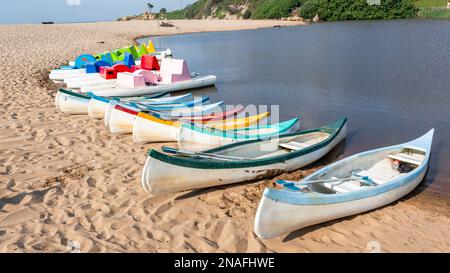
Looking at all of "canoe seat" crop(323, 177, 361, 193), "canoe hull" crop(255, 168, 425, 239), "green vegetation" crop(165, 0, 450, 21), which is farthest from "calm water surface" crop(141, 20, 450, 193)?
"green vegetation" crop(165, 0, 450, 21)

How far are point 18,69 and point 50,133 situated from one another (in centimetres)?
1164

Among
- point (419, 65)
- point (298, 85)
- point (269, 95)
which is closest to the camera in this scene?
point (269, 95)

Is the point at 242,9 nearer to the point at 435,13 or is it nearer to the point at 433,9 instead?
the point at 433,9

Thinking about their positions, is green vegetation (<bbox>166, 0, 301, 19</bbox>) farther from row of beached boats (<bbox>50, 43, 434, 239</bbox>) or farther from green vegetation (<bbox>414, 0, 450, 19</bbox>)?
row of beached boats (<bbox>50, 43, 434, 239</bbox>)

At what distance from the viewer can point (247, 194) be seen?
6461mm

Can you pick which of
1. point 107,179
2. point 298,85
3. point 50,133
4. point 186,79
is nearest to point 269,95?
point 298,85

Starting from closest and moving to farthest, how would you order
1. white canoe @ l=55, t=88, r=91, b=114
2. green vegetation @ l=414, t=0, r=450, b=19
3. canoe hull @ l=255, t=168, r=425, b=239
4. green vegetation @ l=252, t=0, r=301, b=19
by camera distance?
canoe hull @ l=255, t=168, r=425, b=239
white canoe @ l=55, t=88, r=91, b=114
green vegetation @ l=414, t=0, r=450, b=19
green vegetation @ l=252, t=0, r=301, b=19

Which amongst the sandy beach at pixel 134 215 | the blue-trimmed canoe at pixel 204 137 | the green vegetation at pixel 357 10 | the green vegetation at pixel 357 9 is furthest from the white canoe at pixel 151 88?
the green vegetation at pixel 357 10

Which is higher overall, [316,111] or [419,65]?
[419,65]

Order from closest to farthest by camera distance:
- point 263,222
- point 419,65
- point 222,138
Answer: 1. point 263,222
2. point 222,138
3. point 419,65

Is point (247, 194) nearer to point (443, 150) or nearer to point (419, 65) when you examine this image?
point (443, 150)

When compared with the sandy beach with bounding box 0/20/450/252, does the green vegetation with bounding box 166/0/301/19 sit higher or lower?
higher

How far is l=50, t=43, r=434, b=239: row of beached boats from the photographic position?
5.12 meters

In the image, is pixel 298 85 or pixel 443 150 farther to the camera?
pixel 298 85
